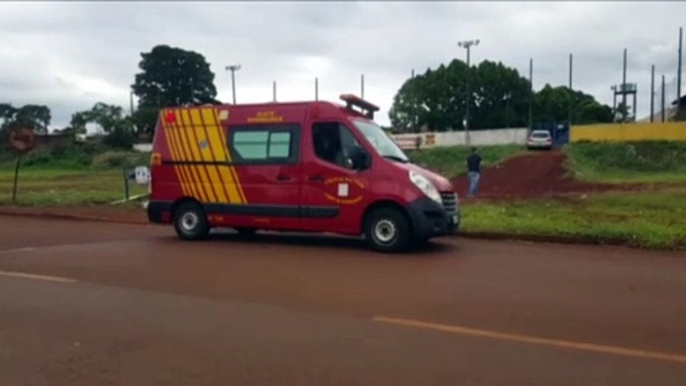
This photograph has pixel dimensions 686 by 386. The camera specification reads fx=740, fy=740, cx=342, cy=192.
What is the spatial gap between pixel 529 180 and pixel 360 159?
2536cm

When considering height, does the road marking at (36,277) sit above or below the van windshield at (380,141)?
below

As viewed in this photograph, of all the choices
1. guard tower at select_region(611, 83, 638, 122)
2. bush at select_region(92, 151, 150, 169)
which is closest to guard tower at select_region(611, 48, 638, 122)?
guard tower at select_region(611, 83, 638, 122)

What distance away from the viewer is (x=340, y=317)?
6695 millimetres

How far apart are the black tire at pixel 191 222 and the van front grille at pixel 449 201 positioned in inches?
161

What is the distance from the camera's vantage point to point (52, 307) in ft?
23.3

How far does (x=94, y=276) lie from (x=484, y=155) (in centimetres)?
4379

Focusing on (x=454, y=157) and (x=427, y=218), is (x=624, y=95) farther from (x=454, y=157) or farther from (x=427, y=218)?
(x=427, y=218)

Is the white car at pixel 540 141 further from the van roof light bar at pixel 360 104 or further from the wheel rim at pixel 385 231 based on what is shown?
the wheel rim at pixel 385 231

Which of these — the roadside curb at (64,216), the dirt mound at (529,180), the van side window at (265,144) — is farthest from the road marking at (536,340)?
the dirt mound at (529,180)

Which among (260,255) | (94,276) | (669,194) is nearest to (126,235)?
(260,255)

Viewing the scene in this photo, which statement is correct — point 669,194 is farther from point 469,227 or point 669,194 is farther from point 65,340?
point 65,340

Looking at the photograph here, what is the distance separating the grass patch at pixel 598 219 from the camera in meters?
12.1

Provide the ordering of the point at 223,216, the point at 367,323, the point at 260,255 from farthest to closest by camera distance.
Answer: the point at 223,216 < the point at 260,255 < the point at 367,323

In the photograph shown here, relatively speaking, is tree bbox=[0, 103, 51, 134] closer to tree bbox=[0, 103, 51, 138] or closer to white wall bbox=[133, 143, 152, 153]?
tree bbox=[0, 103, 51, 138]
